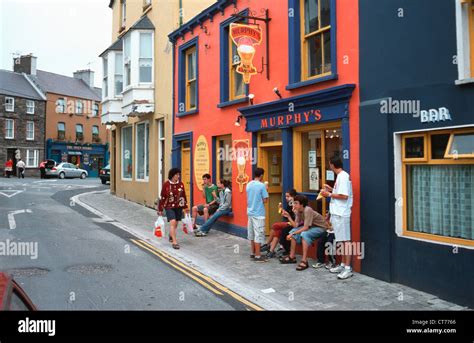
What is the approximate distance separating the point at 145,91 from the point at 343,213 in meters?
12.4

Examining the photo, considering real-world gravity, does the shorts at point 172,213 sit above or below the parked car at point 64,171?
below

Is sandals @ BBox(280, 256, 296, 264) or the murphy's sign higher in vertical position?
the murphy's sign

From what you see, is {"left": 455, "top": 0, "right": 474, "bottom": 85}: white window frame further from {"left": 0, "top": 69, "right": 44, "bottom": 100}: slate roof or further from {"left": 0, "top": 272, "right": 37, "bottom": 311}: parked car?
{"left": 0, "top": 69, "right": 44, "bottom": 100}: slate roof

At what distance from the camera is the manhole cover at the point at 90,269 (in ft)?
25.4

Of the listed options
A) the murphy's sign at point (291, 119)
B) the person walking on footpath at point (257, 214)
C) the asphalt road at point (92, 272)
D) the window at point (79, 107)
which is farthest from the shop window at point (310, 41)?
the window at point (79, 107)

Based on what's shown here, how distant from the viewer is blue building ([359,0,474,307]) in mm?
6250

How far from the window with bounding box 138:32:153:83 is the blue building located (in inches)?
467

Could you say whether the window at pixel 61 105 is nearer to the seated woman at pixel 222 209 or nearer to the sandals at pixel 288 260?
the seated woman at pixel 222 209

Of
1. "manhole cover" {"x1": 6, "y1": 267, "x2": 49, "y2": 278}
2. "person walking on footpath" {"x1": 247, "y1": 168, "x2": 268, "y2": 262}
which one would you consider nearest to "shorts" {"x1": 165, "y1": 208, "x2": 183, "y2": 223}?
"person walking on footpath" {"x1": 247, "y1": 168, "x2": 268, "y2": 262}

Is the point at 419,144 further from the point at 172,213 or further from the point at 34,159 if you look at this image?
the point at 34,159

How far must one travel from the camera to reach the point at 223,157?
1312 cm

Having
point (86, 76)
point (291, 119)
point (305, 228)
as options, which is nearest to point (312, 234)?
point (305, 228)

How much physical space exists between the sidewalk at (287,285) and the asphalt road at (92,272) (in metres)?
0.62

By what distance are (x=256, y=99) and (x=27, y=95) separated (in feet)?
137
